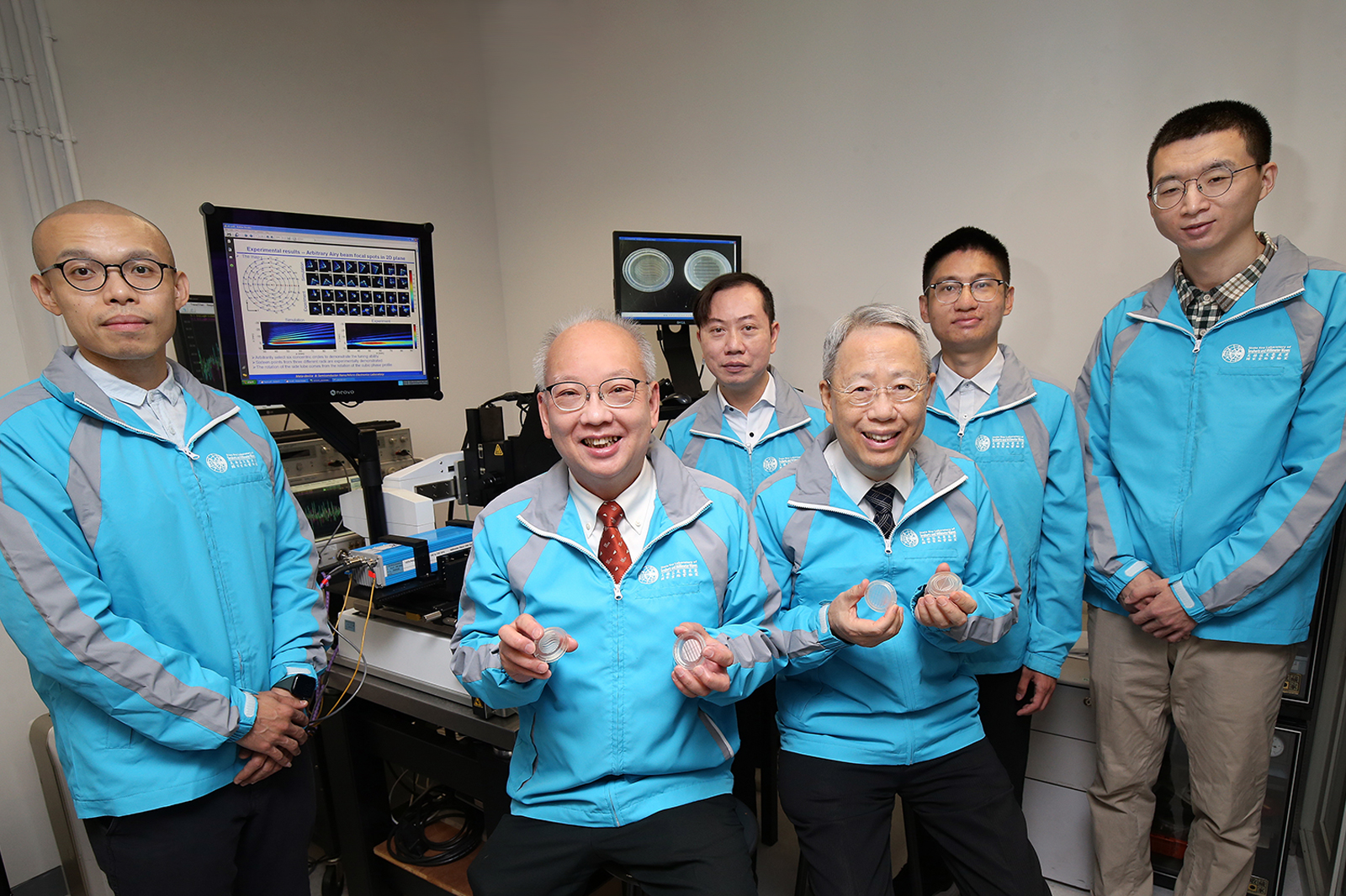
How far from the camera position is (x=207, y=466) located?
1480 millimetres

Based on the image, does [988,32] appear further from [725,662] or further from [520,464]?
[725,662]

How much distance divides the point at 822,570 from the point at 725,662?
1.25 ft

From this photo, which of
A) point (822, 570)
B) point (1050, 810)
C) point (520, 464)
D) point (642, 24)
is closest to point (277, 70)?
point (642, 24)

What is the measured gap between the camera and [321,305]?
1.92 metres

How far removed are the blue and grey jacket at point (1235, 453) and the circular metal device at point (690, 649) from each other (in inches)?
46.6

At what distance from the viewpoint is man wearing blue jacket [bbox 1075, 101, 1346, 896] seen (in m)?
1.59

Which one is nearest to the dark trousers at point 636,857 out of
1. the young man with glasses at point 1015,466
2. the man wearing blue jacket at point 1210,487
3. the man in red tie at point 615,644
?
the man in red tie at point 615,644

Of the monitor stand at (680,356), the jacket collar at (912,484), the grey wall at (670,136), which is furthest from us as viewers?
the monitor stand at (680,356)

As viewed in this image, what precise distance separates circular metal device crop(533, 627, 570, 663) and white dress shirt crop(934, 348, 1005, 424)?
126cm

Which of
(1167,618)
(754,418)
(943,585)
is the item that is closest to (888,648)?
(943,585)

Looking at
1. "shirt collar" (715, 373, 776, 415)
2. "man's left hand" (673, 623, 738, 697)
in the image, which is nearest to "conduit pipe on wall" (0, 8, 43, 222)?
"shirt collar" (715, 373, 776, 415)

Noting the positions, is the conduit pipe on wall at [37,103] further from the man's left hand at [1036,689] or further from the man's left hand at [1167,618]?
the man's left hand at [1167,618]

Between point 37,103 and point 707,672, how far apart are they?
304cm

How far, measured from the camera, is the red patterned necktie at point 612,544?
56.0 inches
